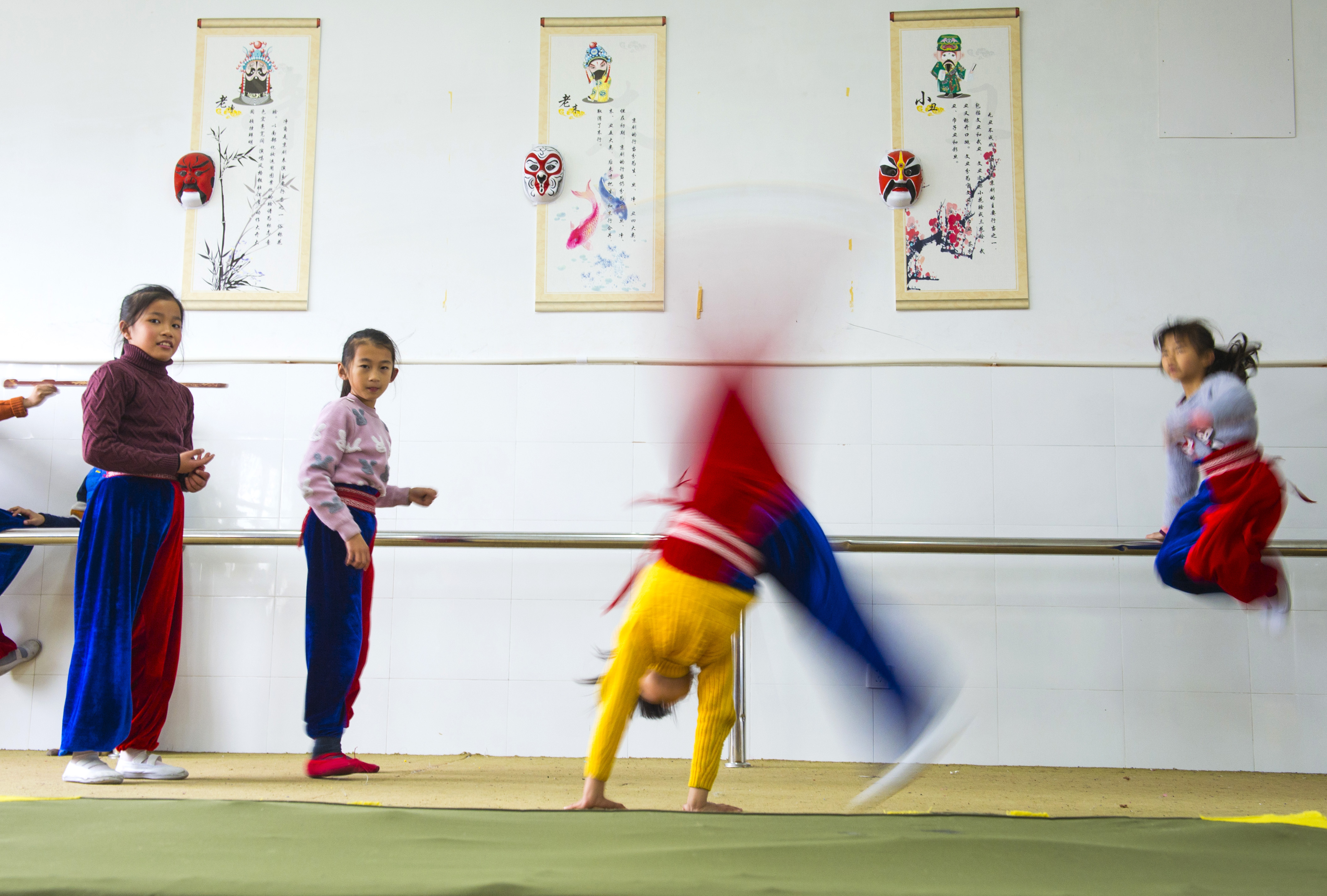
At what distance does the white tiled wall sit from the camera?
9.24ft

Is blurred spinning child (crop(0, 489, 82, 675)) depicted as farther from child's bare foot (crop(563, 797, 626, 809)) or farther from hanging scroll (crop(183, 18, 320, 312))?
child's bare foot (crop(563, 797, 626, 809))

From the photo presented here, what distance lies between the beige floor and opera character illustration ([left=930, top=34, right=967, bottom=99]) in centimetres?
223

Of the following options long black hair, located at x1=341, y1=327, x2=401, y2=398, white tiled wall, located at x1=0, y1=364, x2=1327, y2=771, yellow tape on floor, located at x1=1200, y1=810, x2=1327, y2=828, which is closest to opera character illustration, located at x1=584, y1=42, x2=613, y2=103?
white tiled wall, located at x1=0, y1=364, x2=1327, y2=771

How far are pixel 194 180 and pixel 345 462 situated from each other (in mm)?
1542

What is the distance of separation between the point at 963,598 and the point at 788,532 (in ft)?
4.91

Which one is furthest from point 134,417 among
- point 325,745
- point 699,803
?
point 699,803

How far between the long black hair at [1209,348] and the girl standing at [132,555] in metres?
2.43

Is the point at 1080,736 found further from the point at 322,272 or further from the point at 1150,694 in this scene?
the point at 322,272

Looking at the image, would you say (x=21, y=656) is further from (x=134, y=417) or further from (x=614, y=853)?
(x=614, y=853)

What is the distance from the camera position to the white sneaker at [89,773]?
83.4 inches

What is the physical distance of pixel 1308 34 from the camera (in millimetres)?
3117

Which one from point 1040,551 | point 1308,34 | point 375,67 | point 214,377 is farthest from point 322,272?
point 1308,34

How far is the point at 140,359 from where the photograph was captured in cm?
227

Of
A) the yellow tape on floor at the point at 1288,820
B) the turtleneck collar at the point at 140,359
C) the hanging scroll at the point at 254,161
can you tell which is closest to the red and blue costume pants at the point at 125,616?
Answer: the turtleneck collar at the point at 140,359
